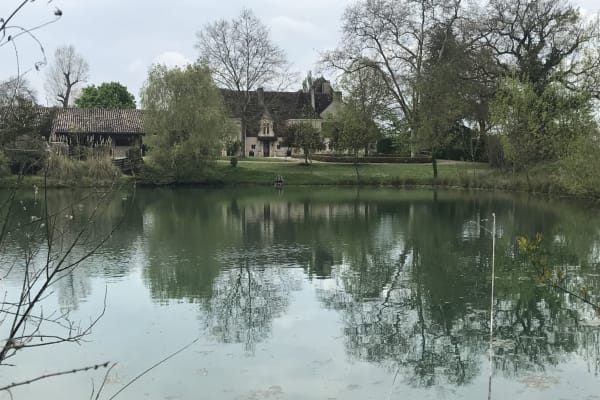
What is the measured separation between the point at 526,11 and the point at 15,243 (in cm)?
3317

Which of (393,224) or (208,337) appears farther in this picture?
(393,224)

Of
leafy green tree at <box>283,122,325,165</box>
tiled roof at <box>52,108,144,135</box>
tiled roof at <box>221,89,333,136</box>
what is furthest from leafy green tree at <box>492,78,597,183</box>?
tiled roof at <box>52,108,144,135</box>

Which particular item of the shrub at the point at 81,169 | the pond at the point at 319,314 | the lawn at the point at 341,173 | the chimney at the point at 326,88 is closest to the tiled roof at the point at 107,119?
the lawn at the point at 341,173

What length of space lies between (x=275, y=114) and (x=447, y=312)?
59061mm

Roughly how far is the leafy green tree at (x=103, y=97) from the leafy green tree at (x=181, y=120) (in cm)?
3202

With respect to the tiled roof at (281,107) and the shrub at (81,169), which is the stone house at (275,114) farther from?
the shrub at (81,169)

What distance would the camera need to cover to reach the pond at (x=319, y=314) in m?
7.53

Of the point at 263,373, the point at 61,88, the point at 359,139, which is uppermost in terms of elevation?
the point at 61,88

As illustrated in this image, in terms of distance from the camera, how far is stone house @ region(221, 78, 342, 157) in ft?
210

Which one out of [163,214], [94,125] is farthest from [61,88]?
[163,214]

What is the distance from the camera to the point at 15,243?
18172 millimetres

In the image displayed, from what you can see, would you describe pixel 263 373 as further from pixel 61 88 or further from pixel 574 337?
pixel 61 88

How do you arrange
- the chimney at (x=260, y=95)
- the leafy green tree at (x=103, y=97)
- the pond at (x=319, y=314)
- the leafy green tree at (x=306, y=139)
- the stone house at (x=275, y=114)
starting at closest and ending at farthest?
the pond at (x=319, y=314) → the leafy green tree at (x=306, y=139) → the stone house at (x=275, y=114) → the chimney at (x=260, y=95) → the leafy green tree at (x=103, y=97)

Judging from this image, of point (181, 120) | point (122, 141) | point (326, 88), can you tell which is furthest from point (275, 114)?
point (181, 120)
